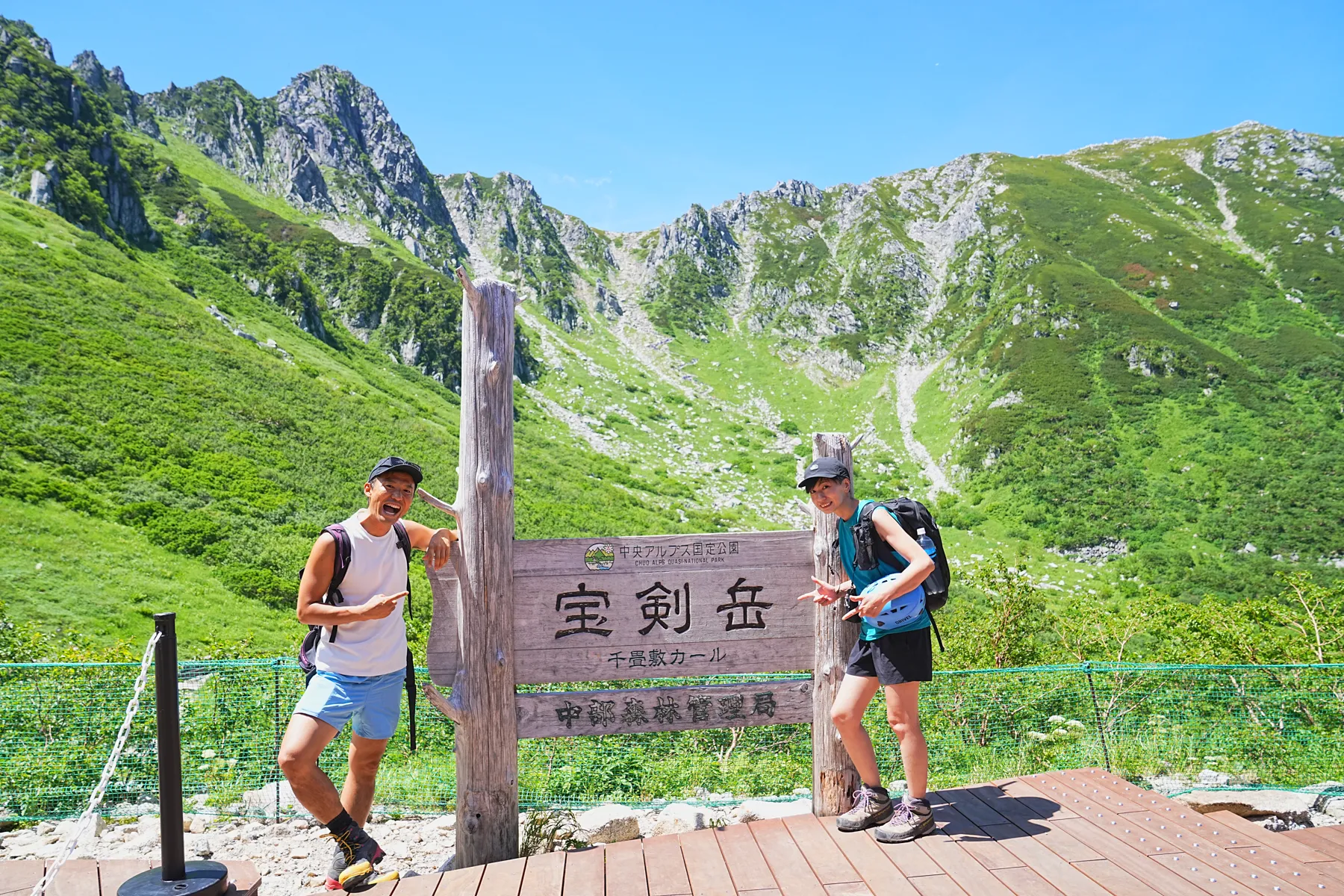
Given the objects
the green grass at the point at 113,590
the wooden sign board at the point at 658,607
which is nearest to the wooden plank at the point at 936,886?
the wooden sign board at the point at 658,607

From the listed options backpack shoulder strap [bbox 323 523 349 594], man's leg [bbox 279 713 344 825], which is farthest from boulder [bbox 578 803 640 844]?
backpack shoulder strap [bbox 323 523 349 594]

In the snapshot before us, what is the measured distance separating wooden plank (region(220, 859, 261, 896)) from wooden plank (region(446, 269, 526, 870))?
105cm

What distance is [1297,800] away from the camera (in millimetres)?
5199

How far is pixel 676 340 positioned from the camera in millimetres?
78188

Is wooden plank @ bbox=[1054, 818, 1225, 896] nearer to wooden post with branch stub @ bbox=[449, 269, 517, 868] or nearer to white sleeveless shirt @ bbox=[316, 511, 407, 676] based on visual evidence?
wooden post with branch stub @ bbox=[449, 269, 517, 868]

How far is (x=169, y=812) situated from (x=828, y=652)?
3.15 m

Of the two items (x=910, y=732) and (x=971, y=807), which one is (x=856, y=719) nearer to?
(x=910, y=732)

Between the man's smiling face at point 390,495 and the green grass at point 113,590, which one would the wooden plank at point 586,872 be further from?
the green grass at point 113,590

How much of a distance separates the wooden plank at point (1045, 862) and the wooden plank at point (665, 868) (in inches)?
58.7

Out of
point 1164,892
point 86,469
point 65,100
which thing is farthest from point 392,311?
point 1164,892

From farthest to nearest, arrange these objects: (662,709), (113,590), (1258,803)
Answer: (113,590) < (1258,803) < (662,709)

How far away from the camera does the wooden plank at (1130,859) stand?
2.98 meters

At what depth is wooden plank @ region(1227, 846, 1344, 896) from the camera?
115 inches

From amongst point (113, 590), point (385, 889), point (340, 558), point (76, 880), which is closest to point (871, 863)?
point (385, 889)
